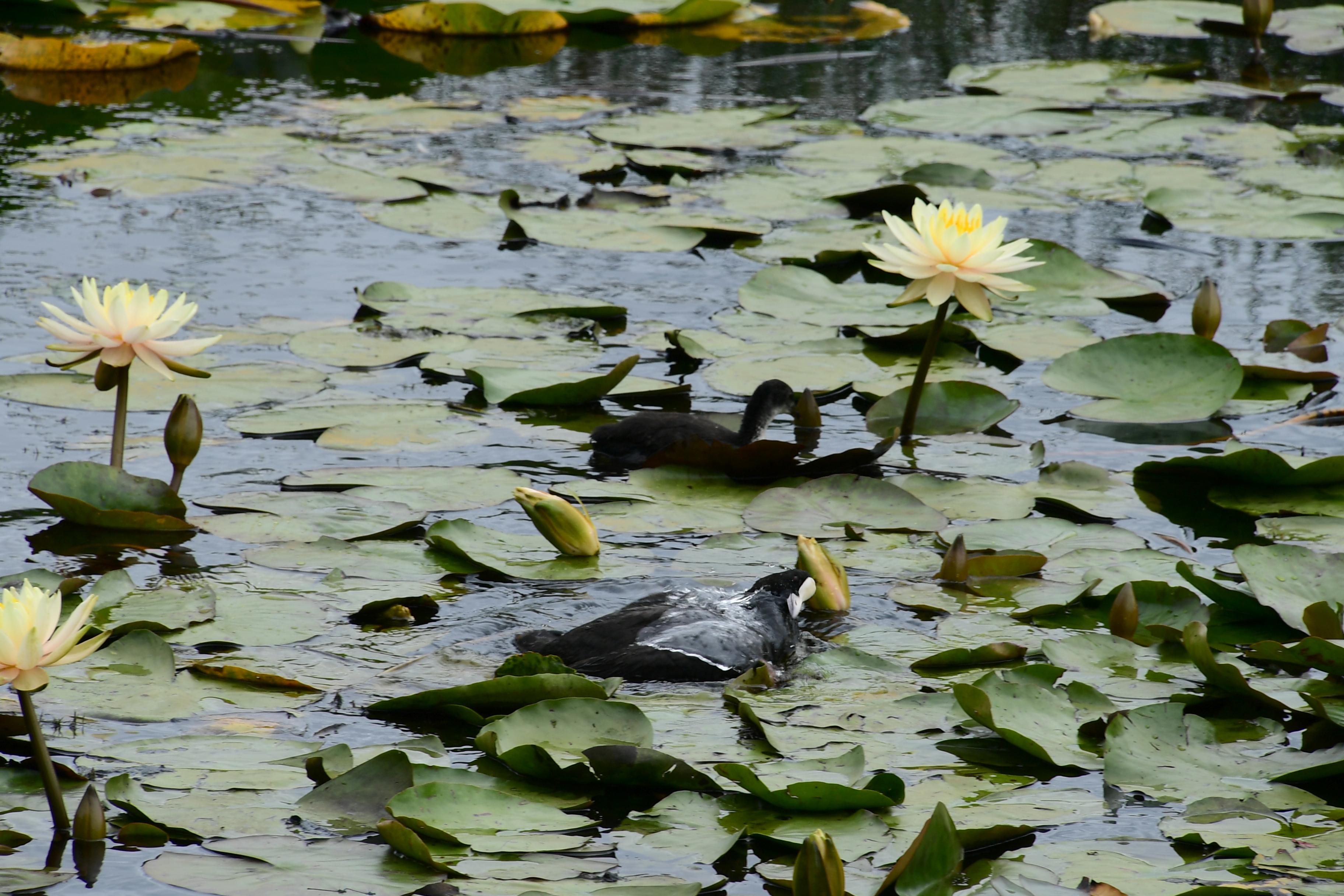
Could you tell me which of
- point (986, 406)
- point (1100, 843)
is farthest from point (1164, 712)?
point (986, 406)

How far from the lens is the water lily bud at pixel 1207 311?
17.2ft

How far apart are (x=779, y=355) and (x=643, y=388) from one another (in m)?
0.55

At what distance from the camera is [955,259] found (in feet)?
14.4

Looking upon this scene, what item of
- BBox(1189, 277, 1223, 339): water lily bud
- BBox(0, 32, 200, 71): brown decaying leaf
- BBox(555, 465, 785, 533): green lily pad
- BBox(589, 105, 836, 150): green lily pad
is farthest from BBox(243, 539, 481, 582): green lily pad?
BBox(0, 32, 200, 71): brown decaying leaf

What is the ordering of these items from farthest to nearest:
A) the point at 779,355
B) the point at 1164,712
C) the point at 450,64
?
the point at 450,64 → the point at 779,355 → the point at 1164,712

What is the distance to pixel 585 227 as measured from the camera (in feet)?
21.4

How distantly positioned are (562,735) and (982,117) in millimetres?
6575

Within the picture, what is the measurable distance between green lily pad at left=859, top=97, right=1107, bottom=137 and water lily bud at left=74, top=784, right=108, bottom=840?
22.3 feet

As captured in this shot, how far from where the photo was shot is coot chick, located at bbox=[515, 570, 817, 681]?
3.32 metres

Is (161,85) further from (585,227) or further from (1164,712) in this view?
(1164,712)

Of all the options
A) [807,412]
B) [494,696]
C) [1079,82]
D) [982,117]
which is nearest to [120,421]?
[494,696]

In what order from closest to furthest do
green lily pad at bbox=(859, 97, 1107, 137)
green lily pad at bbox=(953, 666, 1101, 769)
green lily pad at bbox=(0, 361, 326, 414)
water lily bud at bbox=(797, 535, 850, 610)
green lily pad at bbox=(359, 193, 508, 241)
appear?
green lily pad at bbox=(953, 666, 1101, 769) < water lily bud at bbox=(797, 535, 850, 610) < green lily pad at bbox=(0, 361, 326, 414) < green lily pad at bbox=(359, 193, 508, 241) < green lily pad at bbox=(859, 97, 1107, 137)

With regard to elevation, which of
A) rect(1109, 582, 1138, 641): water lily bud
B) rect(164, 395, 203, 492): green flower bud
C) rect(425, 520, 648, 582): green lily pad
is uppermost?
rect(164, 395, 203, 492): green flower bud

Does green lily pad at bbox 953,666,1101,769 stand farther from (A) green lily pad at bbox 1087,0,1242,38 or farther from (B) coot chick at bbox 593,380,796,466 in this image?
(A) green lily pad at bbox 1087,0,1242,38
